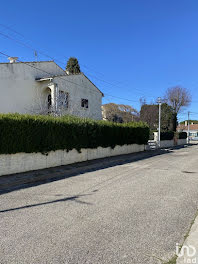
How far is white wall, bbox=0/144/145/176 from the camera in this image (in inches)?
323

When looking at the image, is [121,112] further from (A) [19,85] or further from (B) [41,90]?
(A) [19,85]

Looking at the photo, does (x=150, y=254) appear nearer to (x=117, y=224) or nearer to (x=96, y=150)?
(x=117, y=224)

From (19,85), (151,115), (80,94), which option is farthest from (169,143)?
(19,85)

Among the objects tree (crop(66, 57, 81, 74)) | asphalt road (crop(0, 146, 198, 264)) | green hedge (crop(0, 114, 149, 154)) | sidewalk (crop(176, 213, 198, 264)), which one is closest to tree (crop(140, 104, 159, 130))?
tree (crop(66, 57, 81, 74))

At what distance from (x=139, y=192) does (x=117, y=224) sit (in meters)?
2.37

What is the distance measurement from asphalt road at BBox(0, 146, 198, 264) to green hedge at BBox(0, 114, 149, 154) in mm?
2796

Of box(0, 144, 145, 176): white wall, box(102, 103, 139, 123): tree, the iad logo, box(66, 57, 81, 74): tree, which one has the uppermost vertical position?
box(66, 57, 81, 74): tree

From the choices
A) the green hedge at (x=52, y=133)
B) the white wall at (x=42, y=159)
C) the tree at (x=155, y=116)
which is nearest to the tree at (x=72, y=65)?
the tree at (x=155, y=116)

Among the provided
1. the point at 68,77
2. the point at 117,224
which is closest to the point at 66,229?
the point at 117,224

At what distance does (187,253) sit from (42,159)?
26.2 feet

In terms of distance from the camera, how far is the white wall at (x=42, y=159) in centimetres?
820

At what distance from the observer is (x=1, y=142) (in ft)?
25.9

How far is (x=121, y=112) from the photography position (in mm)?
39688

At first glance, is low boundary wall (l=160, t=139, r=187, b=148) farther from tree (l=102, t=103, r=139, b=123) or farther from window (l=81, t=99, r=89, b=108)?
window (l=81, t=99, r=89, b=108)
